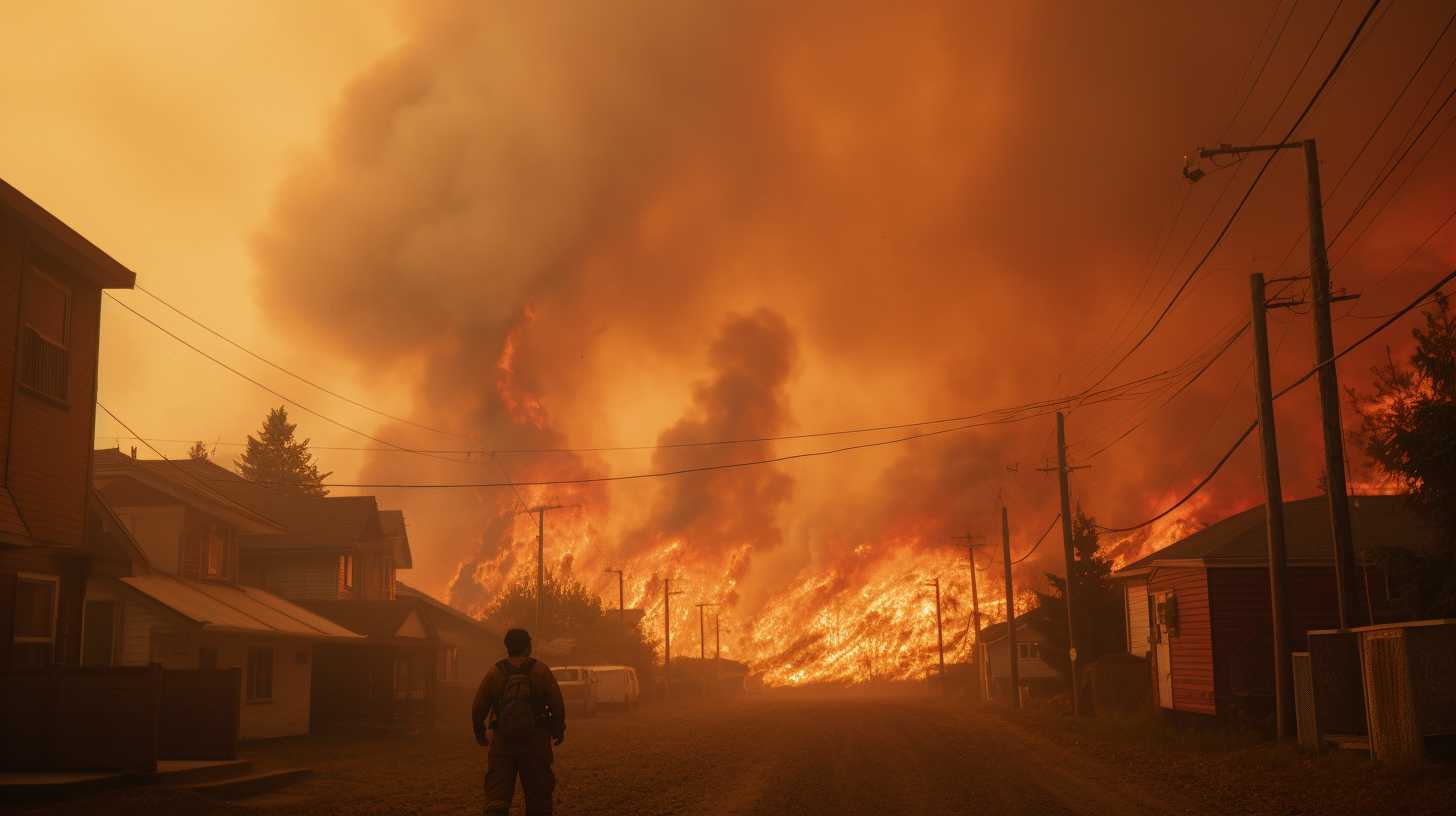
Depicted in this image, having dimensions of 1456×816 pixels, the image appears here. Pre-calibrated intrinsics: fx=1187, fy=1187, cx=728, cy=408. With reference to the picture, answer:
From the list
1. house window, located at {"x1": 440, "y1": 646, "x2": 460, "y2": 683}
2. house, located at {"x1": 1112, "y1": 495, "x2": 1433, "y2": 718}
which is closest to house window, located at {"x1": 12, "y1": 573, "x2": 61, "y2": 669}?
house, located at {"x1": 1112, "y1": 495, "x2": 1433, "y2": 718}

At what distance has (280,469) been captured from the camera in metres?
106

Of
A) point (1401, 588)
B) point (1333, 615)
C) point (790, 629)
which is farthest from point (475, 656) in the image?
point (790, 629)

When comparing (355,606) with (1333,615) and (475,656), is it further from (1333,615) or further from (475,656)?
(1333,615)

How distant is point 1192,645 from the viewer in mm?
34344

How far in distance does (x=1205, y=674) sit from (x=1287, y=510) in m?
6.32

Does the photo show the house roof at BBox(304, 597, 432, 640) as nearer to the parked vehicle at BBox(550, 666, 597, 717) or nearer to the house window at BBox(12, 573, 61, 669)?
the parked vehicle at BBox(550, 666, 597, 717)

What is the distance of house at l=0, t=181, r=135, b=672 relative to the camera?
58.4 feet

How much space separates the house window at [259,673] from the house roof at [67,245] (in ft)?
50.4

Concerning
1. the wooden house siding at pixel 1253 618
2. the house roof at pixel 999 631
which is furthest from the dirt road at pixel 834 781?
the house roof at pixel 999 631

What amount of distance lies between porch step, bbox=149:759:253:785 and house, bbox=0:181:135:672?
263cm

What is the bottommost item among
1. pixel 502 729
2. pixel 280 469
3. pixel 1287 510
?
pixel 502 729

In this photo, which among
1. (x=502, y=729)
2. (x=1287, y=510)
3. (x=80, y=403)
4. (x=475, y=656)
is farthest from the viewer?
(x=475, y=656)

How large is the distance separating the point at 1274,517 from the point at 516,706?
18.3 meters

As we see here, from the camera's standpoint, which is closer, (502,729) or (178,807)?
(502,729)
